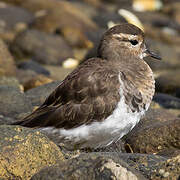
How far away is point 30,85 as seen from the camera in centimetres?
825

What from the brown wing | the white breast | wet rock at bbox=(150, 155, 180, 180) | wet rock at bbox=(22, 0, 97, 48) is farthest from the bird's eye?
wet rock at bbox=(22, 0, 97, 48)

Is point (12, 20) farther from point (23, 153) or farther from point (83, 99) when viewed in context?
point (23, 153)

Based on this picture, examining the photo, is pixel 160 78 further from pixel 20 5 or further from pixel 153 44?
pixel 20 5

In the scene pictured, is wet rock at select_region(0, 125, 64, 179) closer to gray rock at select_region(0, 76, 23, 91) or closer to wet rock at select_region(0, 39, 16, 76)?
gray rock at select_region(0, 76, 23, 91)

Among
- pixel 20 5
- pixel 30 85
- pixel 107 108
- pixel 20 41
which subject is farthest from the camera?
pixel 20 5

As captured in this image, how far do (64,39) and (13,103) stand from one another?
5468 mm

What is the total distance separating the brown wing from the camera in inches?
212

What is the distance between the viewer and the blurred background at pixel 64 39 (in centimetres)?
910

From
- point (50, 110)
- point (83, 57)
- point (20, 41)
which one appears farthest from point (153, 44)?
point (50, 110)

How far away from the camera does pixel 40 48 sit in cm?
1108

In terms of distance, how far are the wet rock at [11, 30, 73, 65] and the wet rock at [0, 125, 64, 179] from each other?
6.42 m

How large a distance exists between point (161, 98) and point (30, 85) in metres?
2.19

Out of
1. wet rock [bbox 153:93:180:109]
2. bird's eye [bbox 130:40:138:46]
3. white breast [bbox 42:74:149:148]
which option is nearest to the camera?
white breast [bbox 42:74:149:148]

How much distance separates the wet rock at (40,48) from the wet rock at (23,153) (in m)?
6.42
